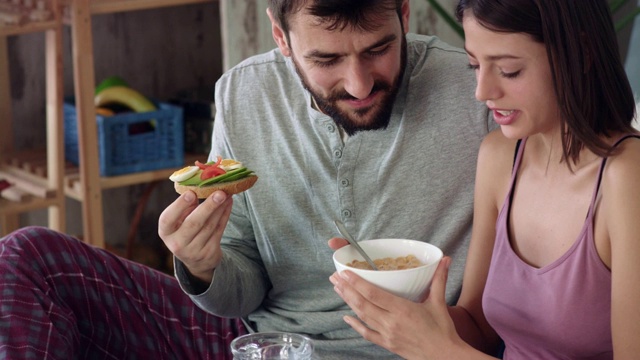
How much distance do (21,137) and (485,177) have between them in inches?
78.9

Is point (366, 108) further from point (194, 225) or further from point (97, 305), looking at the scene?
point (97, 305)

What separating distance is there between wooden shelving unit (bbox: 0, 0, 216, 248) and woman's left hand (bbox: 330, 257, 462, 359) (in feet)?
5.11

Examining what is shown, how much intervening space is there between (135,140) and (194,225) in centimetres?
145

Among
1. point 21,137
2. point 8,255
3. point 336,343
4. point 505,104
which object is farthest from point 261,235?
point 21,137

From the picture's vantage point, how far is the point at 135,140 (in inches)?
114

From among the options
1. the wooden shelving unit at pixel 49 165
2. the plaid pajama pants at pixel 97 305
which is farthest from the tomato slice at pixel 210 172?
the wooden shelving unit at pixel 49 165

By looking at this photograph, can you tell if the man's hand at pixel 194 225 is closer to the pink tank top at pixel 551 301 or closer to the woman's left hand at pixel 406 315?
the woman's left hand at pixel 406 315

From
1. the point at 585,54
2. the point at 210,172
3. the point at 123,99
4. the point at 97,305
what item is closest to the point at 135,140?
the point at 123,99

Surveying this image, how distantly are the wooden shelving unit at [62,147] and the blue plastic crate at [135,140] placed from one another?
4 cm

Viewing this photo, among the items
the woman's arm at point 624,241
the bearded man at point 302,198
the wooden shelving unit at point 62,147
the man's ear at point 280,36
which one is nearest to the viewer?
the woman's arm at point 624,241

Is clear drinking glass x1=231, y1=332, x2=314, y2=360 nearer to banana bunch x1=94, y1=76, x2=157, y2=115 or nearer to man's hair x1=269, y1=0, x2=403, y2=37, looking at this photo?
man's hair x1=269, y1=0, x2=403, y2=37

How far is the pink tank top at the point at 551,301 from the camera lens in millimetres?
1359

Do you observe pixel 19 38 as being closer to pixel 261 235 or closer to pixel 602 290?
pixel 261 235

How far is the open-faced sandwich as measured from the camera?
1.52 m
